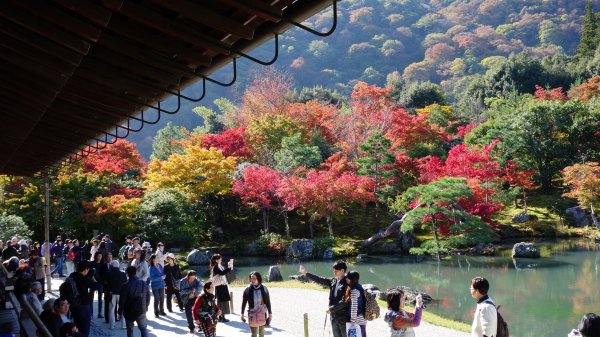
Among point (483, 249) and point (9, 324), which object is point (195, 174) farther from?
point (9, 324)

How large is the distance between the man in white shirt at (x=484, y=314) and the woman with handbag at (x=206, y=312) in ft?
10.6

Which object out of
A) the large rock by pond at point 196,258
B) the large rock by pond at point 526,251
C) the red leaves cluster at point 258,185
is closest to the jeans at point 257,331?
the large rock by pond at point 196,258

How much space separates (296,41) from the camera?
264ft

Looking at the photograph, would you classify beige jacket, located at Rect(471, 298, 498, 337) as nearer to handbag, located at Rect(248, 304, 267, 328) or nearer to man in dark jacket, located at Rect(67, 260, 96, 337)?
handbag, located at Rect(248, 304, 267, 328)

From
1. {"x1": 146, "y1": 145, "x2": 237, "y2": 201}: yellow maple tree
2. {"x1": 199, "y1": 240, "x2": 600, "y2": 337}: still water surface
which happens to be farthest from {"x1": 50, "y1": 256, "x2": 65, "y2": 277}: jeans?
{"x1": 146, "y1": 145, "x2": 237, "y2": 201}: yellow maple tree

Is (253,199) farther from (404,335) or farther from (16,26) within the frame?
(16,26)

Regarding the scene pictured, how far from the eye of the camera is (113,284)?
24.7 feet

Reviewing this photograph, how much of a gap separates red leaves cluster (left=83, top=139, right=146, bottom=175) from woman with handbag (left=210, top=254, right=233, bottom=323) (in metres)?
15.3

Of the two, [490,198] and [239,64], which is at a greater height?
[239,64]

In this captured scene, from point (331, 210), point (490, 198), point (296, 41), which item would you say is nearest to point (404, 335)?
point (331, 210)

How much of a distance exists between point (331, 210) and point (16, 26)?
790 inches

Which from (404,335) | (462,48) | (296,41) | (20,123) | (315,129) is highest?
(296,41)

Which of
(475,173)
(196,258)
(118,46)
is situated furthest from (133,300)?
(475,173)

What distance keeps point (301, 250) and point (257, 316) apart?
1511 centimetres
